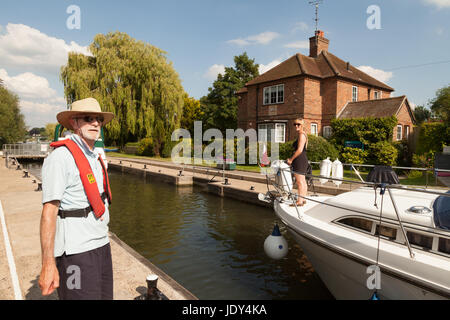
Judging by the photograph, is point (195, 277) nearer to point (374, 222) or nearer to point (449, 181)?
Result: point (374, 222)

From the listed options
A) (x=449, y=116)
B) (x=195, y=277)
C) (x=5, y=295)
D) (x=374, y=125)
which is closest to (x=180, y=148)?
(x=374, y=125)

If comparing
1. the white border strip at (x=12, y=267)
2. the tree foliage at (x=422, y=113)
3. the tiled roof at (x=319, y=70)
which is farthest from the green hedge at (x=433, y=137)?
the tree foliage at (x=422, y=113)

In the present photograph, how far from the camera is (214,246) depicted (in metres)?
7.37

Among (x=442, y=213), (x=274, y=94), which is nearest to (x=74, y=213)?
(x=442, y=213)

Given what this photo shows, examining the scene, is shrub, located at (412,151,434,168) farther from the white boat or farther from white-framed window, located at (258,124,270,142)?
the white boat

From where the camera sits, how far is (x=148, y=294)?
3.25m

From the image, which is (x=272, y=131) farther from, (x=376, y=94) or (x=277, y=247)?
(x=277, y=247)

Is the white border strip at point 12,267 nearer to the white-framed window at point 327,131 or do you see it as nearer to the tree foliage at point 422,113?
the white-framed window at point 327,131

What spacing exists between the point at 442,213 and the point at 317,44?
81.6 ft

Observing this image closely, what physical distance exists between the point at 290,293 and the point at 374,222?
220 centimetres

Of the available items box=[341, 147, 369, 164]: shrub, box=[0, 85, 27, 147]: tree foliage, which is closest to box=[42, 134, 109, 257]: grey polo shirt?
box=[341, 147, 369, 164]: shrub

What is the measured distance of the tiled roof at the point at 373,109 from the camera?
19703 mm

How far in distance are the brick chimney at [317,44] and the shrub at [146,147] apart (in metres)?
19.2

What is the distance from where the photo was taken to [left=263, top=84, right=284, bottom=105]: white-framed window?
23484 millimetres
